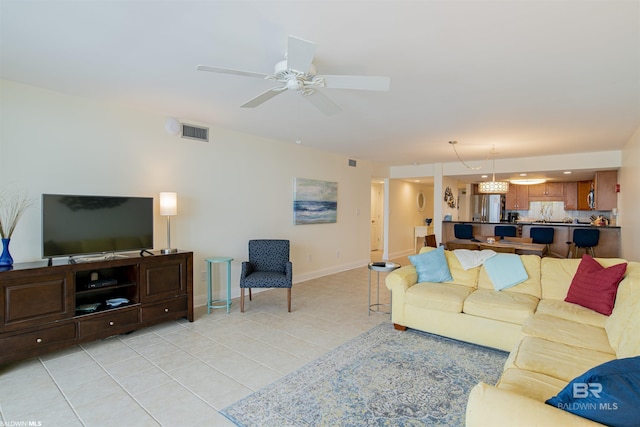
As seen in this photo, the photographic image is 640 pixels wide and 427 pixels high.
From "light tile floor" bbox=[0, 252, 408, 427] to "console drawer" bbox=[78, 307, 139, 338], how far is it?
0.15 meters

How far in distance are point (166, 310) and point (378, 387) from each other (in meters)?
2.53

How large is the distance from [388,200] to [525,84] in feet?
18.4

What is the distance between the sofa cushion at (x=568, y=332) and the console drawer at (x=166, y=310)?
11.5 feet

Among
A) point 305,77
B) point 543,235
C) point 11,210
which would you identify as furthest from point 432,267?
point 11,210

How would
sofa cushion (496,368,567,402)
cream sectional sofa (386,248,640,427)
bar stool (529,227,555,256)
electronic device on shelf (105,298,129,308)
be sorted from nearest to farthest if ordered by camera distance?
cream sectional sofa (386,248,640,427)
sofa cushion (496,368,567,402)
electronic device on shelf (105,298,129,308)
bar stool (529,227,555,256)

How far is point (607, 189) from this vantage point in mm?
6473

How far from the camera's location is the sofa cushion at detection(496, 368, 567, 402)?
163 cm

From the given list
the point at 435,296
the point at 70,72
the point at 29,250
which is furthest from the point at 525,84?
the point at 29,250

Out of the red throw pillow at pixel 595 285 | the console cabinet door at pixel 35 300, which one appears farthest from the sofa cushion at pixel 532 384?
the console cabinet door at pixel 35 300

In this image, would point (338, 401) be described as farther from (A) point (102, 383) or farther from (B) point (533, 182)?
(B) point (533, 182)

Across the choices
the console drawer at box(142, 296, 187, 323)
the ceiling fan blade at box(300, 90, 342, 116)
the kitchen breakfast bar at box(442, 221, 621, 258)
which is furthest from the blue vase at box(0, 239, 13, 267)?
the kitchen breakfast bar at box(442, 221, 621, 258)

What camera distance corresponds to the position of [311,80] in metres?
2.43

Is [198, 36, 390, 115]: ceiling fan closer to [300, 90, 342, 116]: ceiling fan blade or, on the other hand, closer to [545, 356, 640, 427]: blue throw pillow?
[300, 90, 342, 116]: ceiling fan blade

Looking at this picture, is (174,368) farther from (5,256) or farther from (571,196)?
(571,196)
